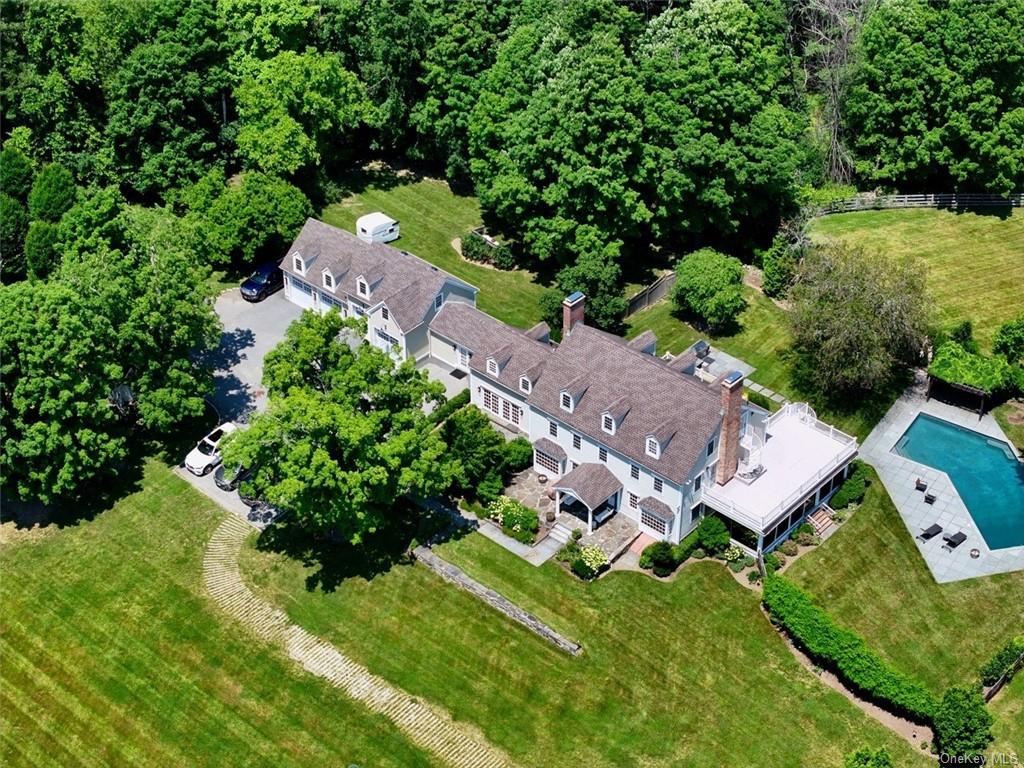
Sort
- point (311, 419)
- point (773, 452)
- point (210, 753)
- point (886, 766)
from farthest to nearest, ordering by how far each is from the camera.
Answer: point (773, 452)
point (311, 419)
point (210, 753)
point (886, 766)

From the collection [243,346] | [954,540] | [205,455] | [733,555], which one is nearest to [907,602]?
[954,540]

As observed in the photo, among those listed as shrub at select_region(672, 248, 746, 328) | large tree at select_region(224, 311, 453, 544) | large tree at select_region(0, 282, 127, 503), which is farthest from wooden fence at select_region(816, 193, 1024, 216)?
large tree at select_region(0, 282, 127, 503)

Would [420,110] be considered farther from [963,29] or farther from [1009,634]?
[1009,634]

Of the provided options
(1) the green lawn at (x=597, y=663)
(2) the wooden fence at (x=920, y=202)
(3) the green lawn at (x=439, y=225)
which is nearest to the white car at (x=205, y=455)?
(1) the green lawn at (x=597, y=663)

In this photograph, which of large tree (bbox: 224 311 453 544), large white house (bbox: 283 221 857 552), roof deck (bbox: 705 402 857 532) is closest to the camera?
large tree (bbox: 224 311 453 544)

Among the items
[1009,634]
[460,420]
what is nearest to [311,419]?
[460,420]

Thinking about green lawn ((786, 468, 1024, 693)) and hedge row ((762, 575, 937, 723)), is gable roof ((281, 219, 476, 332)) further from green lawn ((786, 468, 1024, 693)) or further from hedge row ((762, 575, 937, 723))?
hedge row ((762, 575, 937, 723))

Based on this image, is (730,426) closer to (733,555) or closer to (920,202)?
(733,555)
